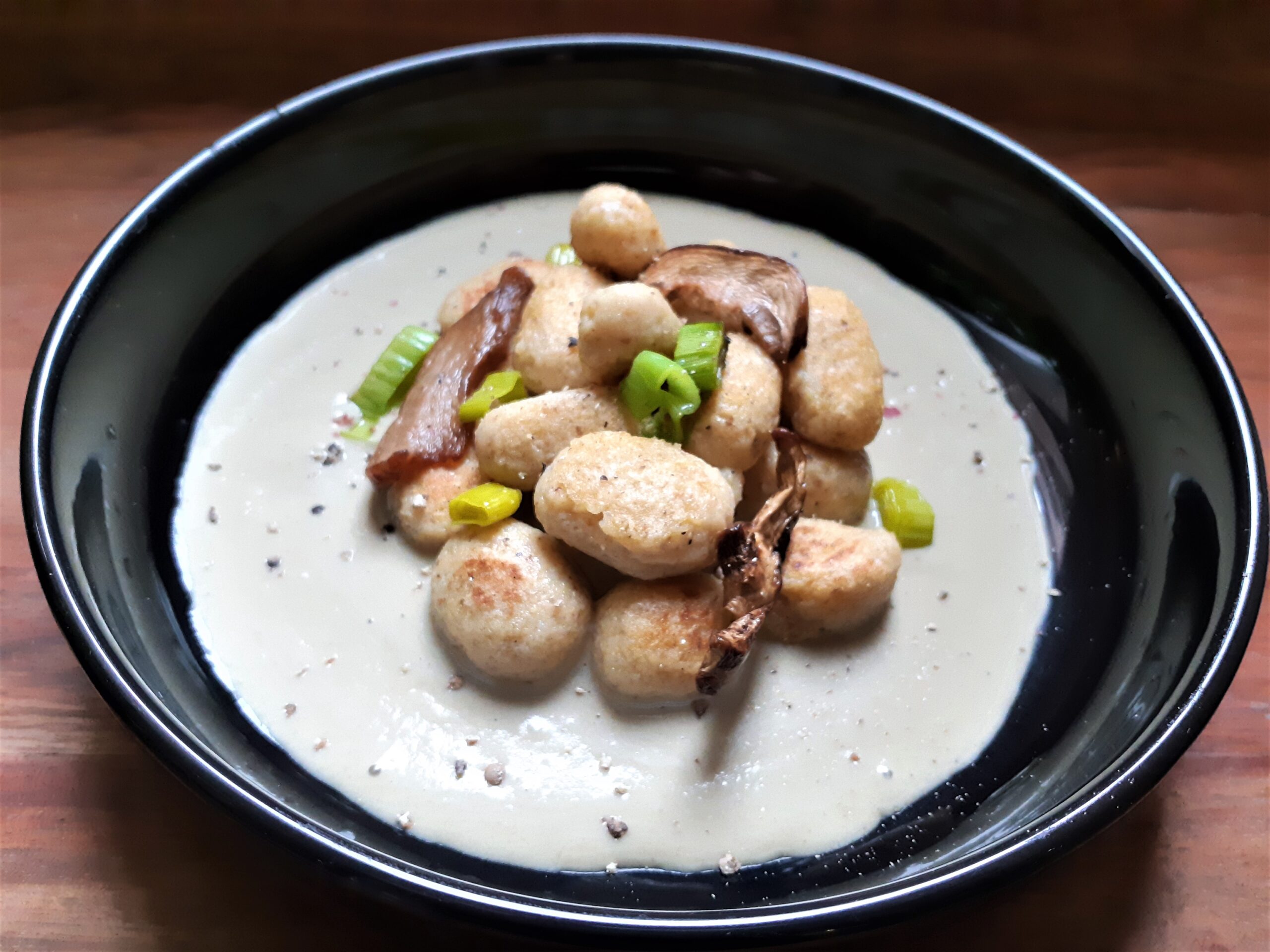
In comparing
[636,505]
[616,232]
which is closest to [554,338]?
[616,232]

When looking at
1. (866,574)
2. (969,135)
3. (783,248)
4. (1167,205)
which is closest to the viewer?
(866,574)

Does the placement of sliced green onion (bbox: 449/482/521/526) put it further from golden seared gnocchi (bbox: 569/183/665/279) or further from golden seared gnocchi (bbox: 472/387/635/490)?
golden seared gnocchi (bbox: 569/183/665/279)

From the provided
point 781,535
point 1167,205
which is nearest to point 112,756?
point 781,535

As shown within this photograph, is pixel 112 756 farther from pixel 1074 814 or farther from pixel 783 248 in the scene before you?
pixel 783 248

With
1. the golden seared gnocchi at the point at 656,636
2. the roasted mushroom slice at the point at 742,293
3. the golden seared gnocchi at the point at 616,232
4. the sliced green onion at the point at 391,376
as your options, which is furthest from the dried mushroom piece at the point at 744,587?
the sliced green onion at the point at 391,376

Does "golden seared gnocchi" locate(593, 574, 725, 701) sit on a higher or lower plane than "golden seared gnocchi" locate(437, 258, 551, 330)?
lower

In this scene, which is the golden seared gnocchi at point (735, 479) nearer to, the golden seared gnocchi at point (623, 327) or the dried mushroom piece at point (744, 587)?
the dried mushroom piece at point (744, 587)

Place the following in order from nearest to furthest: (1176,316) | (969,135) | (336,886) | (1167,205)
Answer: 1. (336,886)
2. (1176,316)
3. (969,135)
4. (1167,205)

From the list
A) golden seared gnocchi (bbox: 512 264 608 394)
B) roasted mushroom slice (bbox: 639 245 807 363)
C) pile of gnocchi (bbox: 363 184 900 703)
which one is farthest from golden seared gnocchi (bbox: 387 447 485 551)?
roasted mushroom slice (bbox: 639 245 807 363)
